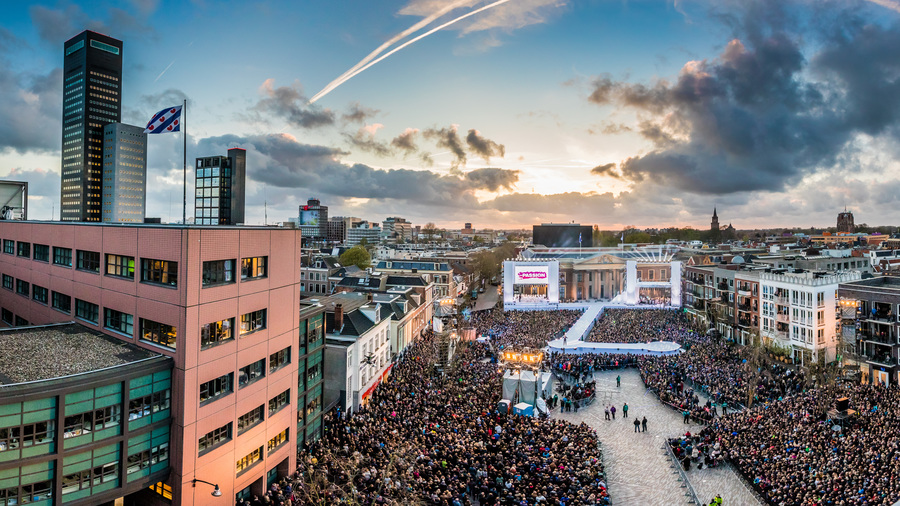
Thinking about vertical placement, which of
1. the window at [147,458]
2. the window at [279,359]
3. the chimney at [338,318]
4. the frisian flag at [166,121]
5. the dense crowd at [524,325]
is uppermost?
the frisian flag at [166,121]

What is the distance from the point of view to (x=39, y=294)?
93.7ft

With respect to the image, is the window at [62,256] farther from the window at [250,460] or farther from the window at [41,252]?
the window at [250,460]

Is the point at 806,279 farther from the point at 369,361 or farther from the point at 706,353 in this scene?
the point at 369,361

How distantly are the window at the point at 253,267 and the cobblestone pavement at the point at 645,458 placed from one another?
68.9 feet

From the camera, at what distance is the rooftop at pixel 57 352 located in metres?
17.2

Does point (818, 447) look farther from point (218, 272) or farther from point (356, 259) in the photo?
point (356, 259)

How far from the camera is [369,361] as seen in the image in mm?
36969

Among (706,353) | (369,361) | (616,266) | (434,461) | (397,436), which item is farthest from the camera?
(616,266)

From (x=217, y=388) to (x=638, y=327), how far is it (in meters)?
50.5

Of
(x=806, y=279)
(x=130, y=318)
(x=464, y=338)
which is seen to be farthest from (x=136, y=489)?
(x=806, y=279)

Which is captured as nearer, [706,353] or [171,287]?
[171,287]

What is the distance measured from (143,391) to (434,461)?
13.6 meters

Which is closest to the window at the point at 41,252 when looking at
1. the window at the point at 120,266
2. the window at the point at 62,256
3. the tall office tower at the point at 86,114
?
the window at the point at 62,256

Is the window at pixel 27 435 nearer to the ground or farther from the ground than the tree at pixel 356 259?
nearer to the ground
